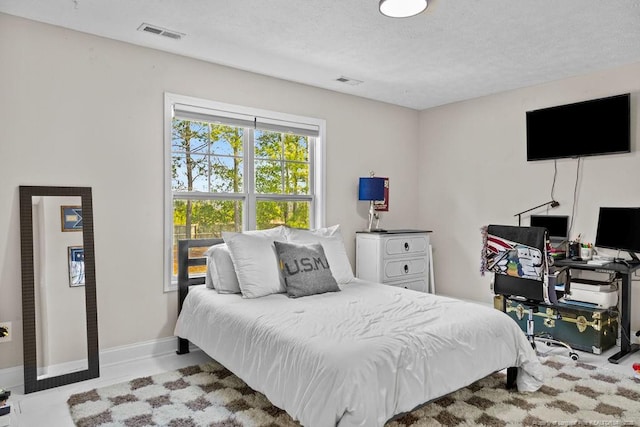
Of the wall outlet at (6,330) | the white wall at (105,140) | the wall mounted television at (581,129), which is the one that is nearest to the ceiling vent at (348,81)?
the white wall at (105,140)

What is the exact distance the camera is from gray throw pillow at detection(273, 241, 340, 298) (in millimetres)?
3102

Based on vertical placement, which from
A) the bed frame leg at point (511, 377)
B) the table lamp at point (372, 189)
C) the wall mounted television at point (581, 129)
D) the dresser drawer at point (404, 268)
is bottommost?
the bed frame leg at point (511, 377)

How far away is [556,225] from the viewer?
4.19 m

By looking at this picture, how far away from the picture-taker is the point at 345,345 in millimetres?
2041

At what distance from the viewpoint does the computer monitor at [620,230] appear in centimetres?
346

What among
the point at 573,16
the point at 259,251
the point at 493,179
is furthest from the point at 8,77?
the point at 493,179

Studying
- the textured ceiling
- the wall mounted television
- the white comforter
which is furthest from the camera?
the wall mounted television

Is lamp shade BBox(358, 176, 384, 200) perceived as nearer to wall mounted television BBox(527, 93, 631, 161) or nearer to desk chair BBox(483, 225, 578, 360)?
desk chair BBox(483, 225, 578, 360)

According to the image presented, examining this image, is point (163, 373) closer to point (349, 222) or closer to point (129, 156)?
point (129, 156)

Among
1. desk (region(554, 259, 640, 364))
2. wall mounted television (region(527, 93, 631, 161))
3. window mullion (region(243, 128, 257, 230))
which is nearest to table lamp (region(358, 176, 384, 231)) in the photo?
window mullion (region(243, 128, 257, 230))

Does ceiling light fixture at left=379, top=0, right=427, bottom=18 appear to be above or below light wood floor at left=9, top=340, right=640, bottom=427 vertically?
above

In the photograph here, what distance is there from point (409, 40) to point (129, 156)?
2.34m

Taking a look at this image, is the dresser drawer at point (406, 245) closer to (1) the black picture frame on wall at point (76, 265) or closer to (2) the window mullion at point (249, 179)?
(2) the window mullion at point (249, 179)

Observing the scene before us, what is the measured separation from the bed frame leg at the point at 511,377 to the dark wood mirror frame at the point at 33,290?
279 cm
